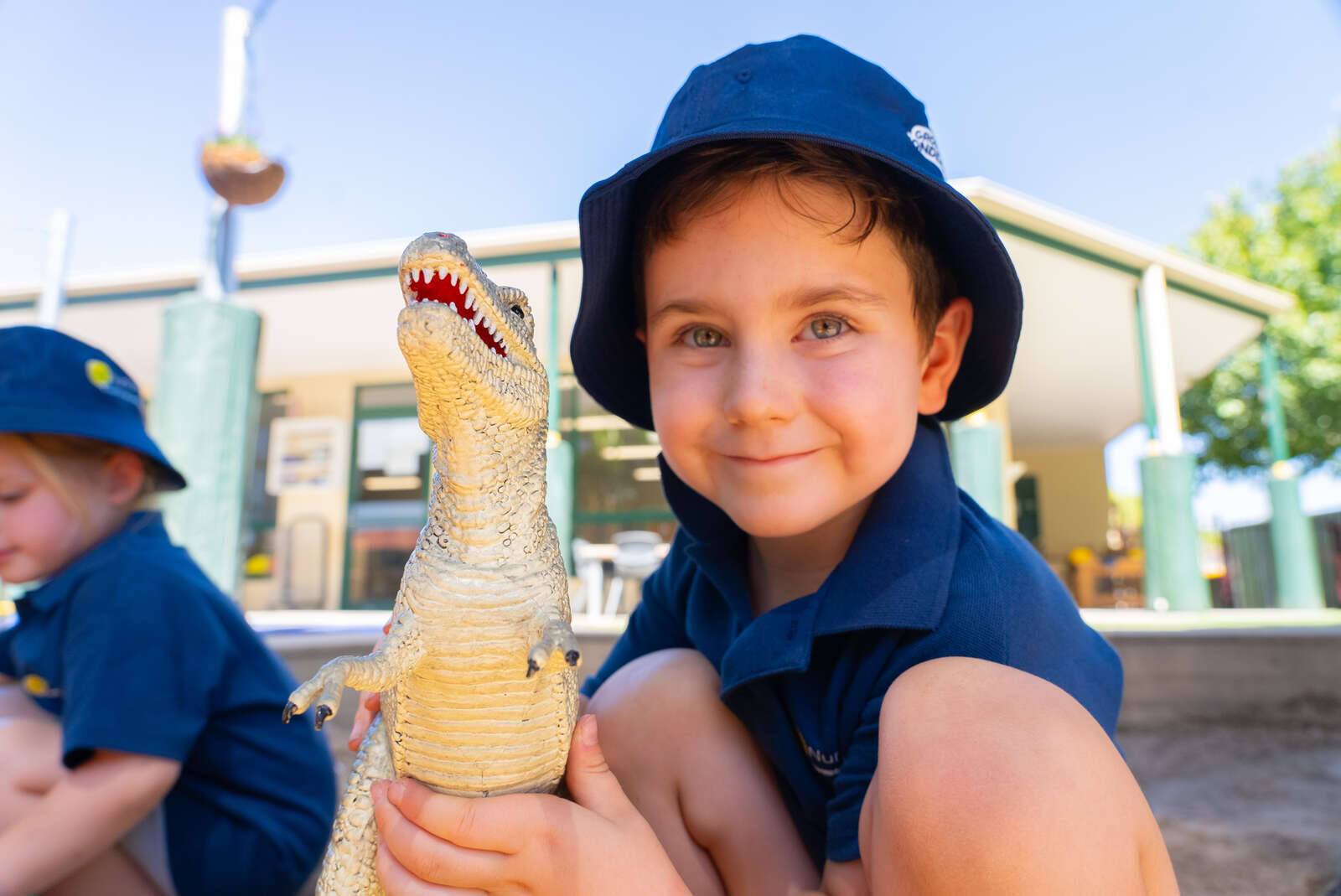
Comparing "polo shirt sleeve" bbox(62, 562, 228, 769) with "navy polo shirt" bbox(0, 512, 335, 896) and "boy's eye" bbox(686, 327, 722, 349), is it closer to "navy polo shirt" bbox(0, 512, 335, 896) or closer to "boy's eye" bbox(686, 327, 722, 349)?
"navy polo shirt" bbox(0, 512, 335, 896)

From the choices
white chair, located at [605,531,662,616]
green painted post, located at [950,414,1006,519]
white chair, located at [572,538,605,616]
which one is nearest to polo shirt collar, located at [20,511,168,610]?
white chair, located at [605,531,662,616]

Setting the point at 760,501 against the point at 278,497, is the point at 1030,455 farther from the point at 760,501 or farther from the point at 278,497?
the point at 760,501

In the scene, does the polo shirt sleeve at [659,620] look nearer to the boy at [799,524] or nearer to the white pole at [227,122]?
the boy at [799,524]

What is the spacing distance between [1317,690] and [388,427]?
960 centimetres

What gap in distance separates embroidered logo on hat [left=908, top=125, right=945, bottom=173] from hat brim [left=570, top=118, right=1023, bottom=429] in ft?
0.15

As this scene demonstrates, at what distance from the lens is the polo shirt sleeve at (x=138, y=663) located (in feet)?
4.96

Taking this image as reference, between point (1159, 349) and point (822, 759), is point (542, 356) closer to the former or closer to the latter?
point (1159, 349)

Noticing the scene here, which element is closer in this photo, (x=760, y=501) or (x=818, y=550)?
(x=760, y=501)

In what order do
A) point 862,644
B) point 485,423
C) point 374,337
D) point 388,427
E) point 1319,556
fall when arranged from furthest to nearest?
point 1319,556 → point 388,427 → point 374,337 → point 862,644 → point 485,423

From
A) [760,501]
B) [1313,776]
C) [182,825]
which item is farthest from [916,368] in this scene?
[1313,776]

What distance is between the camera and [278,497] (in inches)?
423

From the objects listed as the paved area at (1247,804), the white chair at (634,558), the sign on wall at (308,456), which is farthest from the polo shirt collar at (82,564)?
the sign on wall at (308,456)

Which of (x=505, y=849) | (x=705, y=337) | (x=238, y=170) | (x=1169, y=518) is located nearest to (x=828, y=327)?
(x=705, y=337)

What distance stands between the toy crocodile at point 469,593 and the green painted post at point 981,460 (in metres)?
6.49
